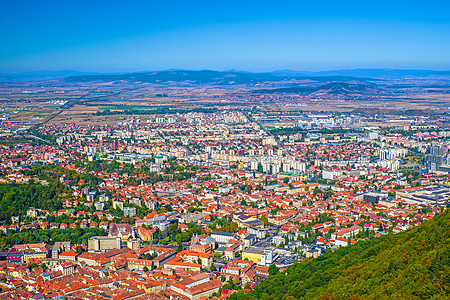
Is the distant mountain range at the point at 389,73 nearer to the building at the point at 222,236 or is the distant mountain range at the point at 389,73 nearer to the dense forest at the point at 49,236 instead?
the building at the point at 222,236

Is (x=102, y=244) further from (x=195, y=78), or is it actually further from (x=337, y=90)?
(x=195, y=78)

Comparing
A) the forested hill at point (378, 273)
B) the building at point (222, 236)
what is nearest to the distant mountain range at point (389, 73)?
the building at point (222, 236)

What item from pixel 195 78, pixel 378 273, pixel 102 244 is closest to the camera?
pixel 378 273

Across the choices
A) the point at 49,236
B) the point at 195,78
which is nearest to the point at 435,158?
the point at 49,236

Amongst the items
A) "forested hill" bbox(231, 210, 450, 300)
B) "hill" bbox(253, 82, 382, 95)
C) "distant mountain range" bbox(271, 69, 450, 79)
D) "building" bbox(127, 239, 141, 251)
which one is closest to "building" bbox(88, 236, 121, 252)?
"building" bbox(127, 239, 141, 251)

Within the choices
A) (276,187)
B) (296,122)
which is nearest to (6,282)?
(276,187)

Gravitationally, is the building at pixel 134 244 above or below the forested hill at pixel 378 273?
below

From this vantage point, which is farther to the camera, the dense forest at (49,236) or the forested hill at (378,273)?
the dense forest at (49,236)

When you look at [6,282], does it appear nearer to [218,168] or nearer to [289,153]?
[218,168]

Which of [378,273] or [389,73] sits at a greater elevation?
[378,273]
